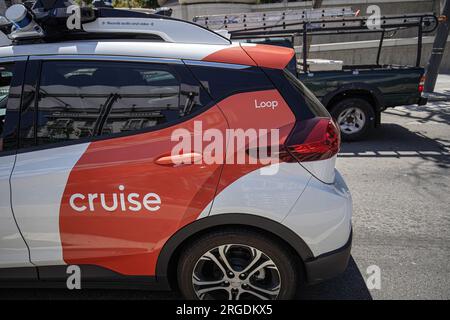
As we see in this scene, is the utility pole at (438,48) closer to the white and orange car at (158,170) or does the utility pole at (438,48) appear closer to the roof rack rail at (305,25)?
the roof rack rail at (305,25)

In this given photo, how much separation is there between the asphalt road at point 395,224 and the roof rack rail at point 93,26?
1.84 metres

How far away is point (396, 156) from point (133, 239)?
16.0ft

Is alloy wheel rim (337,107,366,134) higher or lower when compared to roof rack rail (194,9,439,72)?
lower

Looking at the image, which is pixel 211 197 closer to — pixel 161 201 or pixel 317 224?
pixel 161 201

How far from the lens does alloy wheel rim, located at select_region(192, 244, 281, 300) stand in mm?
2246

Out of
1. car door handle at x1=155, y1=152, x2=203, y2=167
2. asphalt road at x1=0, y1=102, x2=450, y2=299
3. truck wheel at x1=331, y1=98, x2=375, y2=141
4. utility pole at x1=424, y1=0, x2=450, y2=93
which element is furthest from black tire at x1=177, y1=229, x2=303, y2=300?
utility pole at x1=424, y1=0, x2=450, y2=93

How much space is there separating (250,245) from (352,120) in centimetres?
512

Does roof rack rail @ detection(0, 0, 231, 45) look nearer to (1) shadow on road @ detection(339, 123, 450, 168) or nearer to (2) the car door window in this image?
(2) the car door window

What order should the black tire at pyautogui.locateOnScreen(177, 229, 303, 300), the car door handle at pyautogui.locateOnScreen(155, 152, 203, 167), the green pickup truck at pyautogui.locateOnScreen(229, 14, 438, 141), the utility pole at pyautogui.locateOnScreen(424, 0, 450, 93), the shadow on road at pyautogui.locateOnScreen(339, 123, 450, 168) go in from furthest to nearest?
the utility pole at pyautogui.locateOnScreen(424, 0, 450, 93) < the green pickup truck at pyautogui.locateOnScreen(229, 14, 438, 141) < the shadow on road at pyautogui.locateOnScreen(339, 123, 450, 168) < the black tire at pyautogui.locateOnScreen(177, 229, 303, 300) < the car door handle at pyautogui.locateOnScreen(155, 152, 203, 167)

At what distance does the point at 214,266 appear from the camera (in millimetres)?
2326

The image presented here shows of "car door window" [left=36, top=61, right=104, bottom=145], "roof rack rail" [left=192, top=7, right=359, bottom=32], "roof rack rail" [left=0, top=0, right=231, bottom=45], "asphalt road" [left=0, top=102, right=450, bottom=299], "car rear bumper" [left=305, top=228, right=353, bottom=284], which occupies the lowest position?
"asphalt road" [left=0, top=102, right=450, bottom=299]

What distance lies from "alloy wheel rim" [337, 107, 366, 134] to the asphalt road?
31cm

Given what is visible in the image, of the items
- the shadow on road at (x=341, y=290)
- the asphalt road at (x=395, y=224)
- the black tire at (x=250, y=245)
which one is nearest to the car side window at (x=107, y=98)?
the black tire at (x=250, y=245)

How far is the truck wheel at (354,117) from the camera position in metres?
6.54
